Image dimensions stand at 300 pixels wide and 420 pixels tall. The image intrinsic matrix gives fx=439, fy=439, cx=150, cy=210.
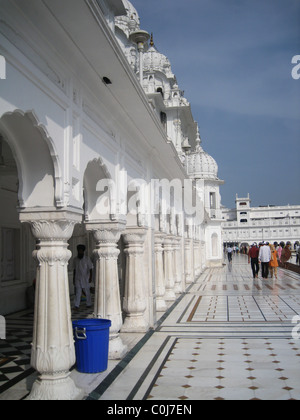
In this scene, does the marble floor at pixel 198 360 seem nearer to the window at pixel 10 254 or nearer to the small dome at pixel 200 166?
the window at pixel 10 254

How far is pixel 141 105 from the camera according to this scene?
5.90 meters

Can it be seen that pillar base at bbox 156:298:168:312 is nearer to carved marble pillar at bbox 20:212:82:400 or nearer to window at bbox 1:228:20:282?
window at bbox 1:228:20:282

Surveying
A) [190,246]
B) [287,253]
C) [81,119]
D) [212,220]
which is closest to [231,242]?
[212,220]

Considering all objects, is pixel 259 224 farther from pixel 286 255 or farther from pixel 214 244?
pixel 286 255

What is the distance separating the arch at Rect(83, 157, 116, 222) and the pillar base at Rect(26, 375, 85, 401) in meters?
2.46

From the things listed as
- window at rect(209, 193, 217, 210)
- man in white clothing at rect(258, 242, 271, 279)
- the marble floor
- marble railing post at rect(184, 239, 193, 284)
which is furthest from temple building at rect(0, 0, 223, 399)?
window at rect(209, 193, 217, 210)

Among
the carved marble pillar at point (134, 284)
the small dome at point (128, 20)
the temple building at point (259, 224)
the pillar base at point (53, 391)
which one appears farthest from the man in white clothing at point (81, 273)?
the temple building at point (259, 224)

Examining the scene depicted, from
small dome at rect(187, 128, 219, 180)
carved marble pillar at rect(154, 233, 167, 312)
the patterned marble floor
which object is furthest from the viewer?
small dome at rect(187, 128, 219, 180)

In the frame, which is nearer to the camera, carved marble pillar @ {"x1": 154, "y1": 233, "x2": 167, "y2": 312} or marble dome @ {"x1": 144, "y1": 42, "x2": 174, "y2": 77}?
carved marble pillar @ {"x1": 154, "y1": 233, "x2": 167, "y2": 312}

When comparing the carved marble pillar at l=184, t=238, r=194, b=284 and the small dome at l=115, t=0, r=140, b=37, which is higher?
the small dome at l=115, t=0, r=140, b=37

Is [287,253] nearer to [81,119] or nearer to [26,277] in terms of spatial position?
[26,277]

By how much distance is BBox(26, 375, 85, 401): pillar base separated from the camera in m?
3.87

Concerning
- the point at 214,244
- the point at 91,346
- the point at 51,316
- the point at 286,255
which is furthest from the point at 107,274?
the point at 214,244

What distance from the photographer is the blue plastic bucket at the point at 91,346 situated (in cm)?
482
